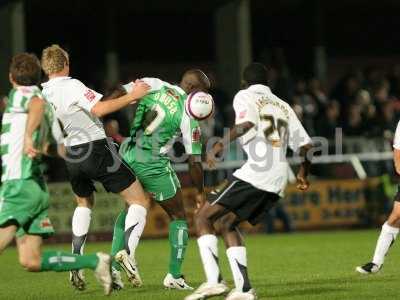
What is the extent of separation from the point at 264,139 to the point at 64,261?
193 centimetres

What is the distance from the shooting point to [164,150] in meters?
11.2

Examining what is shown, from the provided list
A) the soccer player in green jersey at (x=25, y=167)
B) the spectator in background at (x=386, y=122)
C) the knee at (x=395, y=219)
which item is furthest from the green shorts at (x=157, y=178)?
the spectator in background at (x=386, y=122)

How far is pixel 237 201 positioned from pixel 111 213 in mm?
10080

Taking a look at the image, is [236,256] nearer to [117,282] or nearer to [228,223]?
[228,223]

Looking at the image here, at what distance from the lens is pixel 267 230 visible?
789 inches

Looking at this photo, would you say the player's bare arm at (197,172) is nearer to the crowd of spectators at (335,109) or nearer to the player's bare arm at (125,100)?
the player's bare arm at (125,100)

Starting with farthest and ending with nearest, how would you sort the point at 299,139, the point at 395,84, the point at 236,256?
the point at 395,84, the point at 299,139, the point at 236,256

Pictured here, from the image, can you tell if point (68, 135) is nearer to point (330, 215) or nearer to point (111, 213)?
point (111, 213)

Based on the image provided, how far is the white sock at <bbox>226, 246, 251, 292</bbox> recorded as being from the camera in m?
9.38

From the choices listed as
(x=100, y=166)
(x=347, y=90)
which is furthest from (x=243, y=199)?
(x=347, y=90)

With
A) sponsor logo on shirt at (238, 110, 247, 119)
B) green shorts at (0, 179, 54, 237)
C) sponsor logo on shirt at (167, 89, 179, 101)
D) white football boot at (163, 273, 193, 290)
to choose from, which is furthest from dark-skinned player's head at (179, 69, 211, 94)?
green shorts at (0, 179, 54, 237)

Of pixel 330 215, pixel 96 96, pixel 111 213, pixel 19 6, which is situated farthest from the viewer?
pixel 19 6

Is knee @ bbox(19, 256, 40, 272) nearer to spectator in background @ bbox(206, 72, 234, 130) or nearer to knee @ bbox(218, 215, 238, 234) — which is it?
knee @ bbox(218, 215, 238, 234)

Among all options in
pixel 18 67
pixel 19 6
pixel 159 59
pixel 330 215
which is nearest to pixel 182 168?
pixel 330 215
